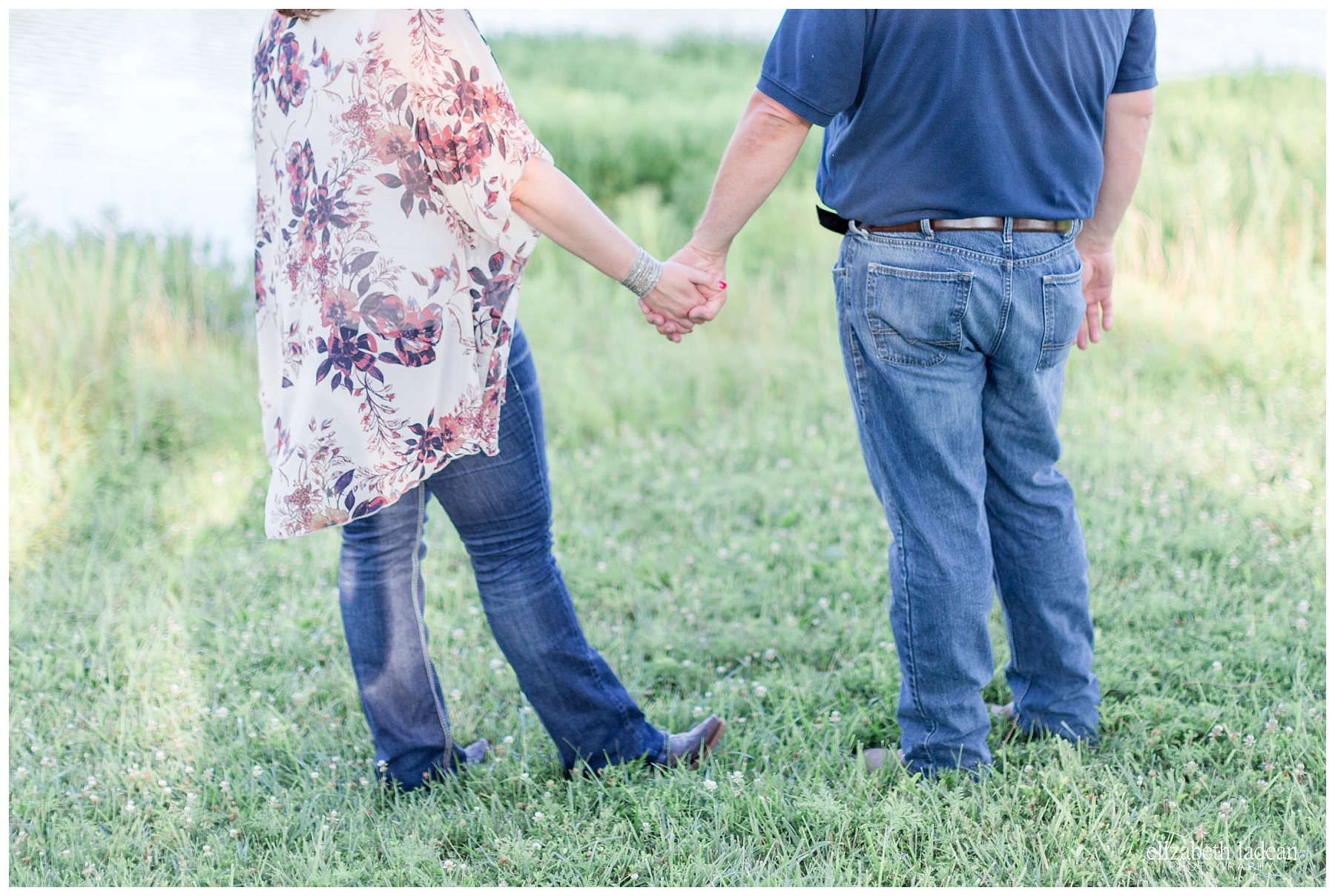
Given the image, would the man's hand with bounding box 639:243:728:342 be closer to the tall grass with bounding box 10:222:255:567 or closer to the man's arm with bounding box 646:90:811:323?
the man's arm with bounding box 646:90:811:323

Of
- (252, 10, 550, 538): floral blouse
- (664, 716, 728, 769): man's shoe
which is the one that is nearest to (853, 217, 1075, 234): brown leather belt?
(252, 10, 550, 538): floral blouse

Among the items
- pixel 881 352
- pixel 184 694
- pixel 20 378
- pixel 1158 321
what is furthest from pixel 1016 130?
pixel 20 378

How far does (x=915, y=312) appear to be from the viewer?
1.92m

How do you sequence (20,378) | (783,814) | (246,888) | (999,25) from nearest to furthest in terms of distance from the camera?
(999,25) → (246,888) → (783,814) → (20,378)

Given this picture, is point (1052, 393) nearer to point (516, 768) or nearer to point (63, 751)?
point (516, 768)

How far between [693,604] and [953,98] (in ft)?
5.68

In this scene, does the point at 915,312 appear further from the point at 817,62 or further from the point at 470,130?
the point at 470,130

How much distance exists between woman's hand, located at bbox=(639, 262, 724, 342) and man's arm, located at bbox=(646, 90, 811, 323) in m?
0.03

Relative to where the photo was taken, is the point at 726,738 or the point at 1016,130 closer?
the point at 1016,130

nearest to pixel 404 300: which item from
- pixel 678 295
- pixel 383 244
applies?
pixel 383 244

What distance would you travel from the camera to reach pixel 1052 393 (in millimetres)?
2131

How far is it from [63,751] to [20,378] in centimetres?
263

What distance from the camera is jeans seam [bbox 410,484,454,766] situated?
210 centimetres

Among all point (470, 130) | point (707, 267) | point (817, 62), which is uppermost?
point (817, 62)
